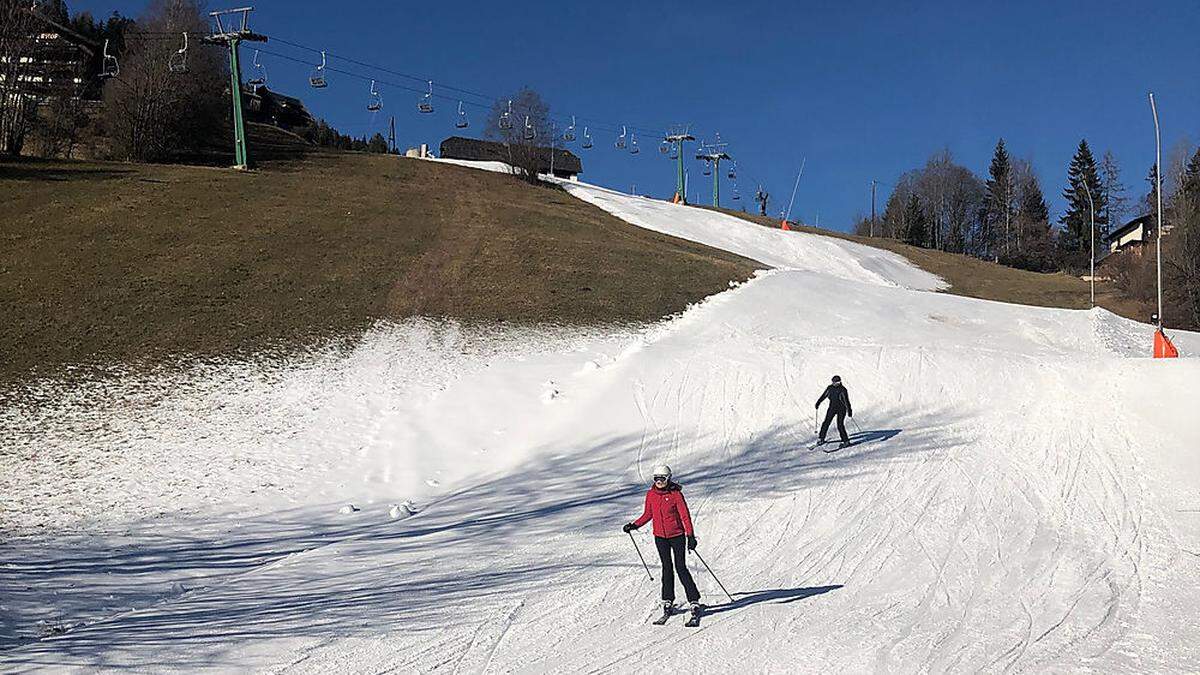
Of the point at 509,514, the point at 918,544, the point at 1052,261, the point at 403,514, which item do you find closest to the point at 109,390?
the point at 403,514

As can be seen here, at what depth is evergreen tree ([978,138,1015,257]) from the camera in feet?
333

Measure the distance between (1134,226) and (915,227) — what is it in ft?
75.3

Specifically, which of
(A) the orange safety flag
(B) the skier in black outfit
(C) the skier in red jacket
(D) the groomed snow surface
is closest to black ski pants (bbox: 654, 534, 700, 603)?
(C) the skier in red jacket

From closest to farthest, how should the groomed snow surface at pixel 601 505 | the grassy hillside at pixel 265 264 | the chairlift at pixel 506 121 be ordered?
the groomed snow surface at pixel 601 505, the grassy hillside at pixel 265 264, the chairlift at pixel 506 121

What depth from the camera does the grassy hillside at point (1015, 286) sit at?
1903 inches

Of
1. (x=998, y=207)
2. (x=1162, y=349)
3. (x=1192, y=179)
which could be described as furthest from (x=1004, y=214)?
(x=1162, y=349)

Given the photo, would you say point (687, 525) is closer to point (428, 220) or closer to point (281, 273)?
point (281, 273)

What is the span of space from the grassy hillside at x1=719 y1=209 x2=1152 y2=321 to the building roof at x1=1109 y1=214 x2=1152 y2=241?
A: 70.5 feet

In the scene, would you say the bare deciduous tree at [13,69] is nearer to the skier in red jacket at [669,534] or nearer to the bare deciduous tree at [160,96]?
the bare deciduous tree at [160,96]

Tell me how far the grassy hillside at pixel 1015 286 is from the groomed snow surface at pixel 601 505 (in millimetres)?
18914

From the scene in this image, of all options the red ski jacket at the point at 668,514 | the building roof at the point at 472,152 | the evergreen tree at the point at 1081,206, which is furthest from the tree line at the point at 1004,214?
the red ski jacket at the point at 668,514

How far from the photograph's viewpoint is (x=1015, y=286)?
52.9 m

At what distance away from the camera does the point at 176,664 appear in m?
9.30

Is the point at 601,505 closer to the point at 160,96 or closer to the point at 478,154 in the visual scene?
the point at 160,96
